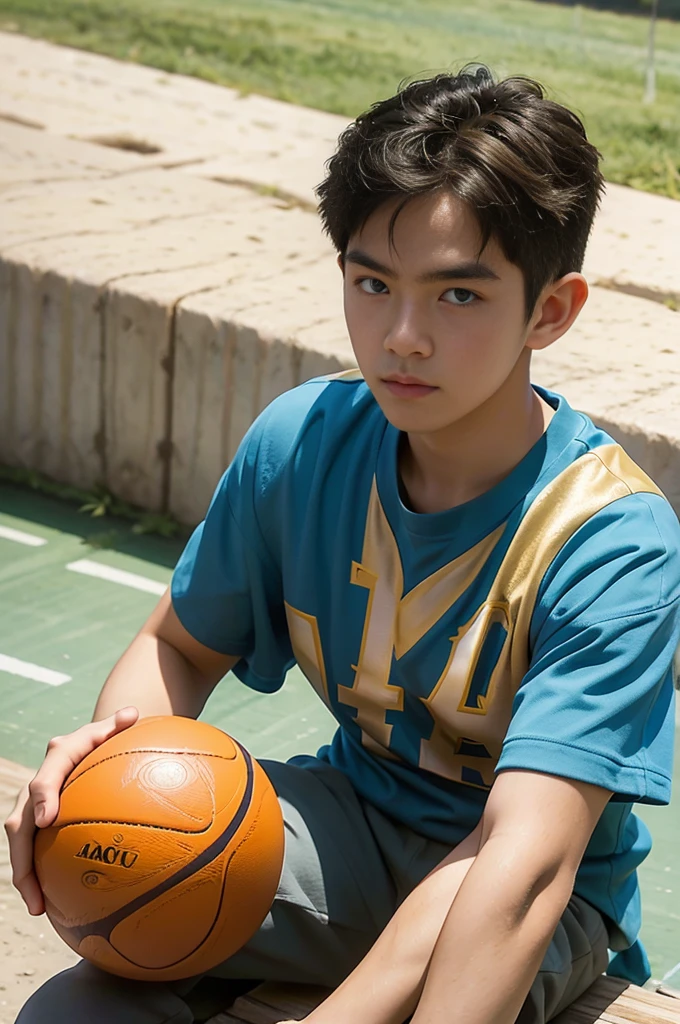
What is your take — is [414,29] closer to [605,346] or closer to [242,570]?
[605,346]

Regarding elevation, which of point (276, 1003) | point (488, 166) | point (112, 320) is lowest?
point (276, 1003)

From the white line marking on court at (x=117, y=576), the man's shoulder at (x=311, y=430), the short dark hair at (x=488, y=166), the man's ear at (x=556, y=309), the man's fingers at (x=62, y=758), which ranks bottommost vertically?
the white line marking on court at (x=117, y=576)

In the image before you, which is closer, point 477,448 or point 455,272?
point 455,272

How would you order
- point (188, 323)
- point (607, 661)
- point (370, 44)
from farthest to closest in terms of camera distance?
1. point (370, 44)
2. point (188, 323)
3. point (607, 661)

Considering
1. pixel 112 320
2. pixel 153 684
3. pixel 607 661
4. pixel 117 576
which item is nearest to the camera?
pixel 607 661

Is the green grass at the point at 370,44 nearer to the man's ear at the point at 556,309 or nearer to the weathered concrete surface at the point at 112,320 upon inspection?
the weathered concrete surface at the point at 112,320

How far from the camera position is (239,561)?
8.14 ft

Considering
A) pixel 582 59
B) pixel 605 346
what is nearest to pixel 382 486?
pixel 605 346

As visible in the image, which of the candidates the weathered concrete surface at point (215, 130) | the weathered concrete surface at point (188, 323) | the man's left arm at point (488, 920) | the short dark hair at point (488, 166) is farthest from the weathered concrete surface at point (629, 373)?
the man's left arm at point (488, 920)

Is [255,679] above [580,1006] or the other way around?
above

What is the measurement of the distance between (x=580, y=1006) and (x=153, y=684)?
860mm

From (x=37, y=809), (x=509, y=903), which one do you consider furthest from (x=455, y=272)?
(x=37, y=809)

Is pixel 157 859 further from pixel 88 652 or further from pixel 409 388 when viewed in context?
pixel 88 652

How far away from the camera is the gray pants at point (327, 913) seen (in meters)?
2.19
